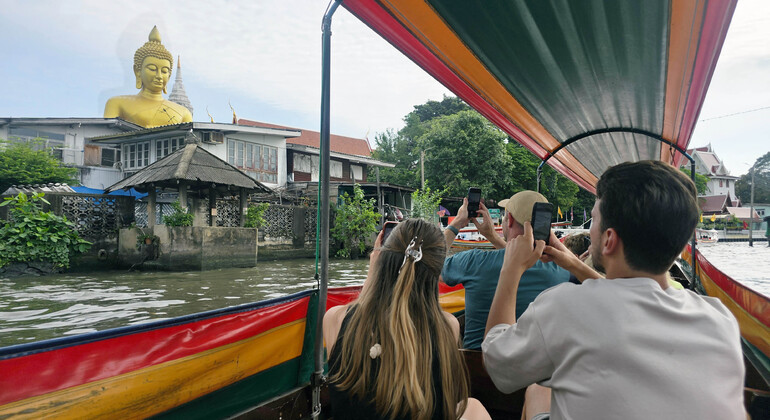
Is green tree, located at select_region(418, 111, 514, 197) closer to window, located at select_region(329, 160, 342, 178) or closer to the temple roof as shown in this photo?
window, located at select_region(329, 160, 342, 178)

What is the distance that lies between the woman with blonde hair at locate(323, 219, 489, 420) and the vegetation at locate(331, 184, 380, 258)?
55.0 ft

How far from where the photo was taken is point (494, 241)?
293 centimetres

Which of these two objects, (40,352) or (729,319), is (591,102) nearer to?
(729,319)

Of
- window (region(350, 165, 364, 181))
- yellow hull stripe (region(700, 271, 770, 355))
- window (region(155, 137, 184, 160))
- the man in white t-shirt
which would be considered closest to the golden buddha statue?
A: window (region(155, 137, 184, 160))

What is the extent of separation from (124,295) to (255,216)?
21.9ft

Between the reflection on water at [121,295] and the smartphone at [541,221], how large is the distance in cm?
679

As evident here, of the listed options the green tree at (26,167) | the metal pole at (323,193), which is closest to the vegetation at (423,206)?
the green tree at (26,167)

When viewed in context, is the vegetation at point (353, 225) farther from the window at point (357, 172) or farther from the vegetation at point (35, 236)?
the vegetation at point (35, 236)

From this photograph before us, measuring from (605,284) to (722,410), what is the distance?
0.35 metres

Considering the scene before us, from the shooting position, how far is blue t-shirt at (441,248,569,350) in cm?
221

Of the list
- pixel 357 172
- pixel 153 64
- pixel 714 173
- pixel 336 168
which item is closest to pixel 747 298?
pixel 336 168

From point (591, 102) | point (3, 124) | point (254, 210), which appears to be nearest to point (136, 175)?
point (254, 210)

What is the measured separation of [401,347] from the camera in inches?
54.9

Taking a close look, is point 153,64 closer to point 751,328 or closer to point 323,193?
point 323,193
